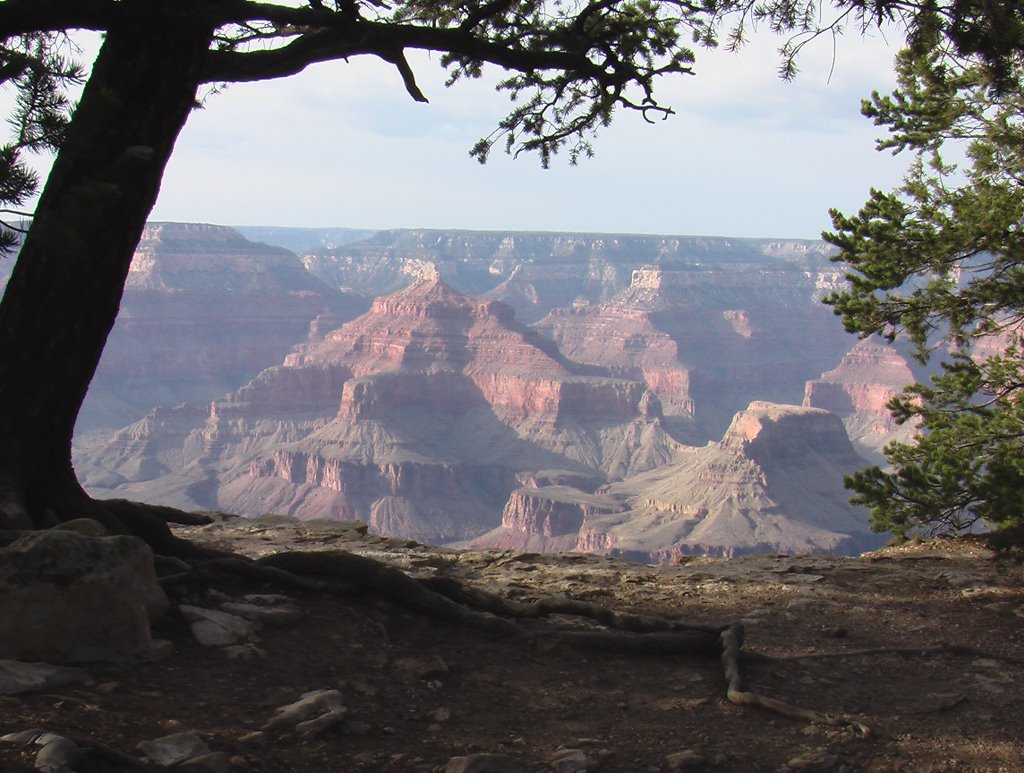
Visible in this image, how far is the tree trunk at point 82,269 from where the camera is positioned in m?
6.74

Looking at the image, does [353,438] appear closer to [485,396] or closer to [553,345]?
[485,396]

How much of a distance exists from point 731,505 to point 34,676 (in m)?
97.1

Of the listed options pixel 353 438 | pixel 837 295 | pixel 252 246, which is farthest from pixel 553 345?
pixel 837 295

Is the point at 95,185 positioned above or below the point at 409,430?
above

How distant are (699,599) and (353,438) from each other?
116 metres

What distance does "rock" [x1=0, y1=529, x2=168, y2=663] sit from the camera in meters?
5.66

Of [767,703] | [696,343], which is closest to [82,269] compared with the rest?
[767,703]

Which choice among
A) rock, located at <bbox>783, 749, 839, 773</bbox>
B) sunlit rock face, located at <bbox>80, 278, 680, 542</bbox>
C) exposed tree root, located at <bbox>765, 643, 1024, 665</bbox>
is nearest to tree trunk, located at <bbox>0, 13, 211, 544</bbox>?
rock, located at <bbox>783, 749, 839, 773</bbox>

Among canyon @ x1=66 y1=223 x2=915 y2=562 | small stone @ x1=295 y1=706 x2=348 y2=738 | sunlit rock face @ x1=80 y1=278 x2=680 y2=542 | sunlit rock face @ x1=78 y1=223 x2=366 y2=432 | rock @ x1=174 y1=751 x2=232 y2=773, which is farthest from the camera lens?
sunlit rock face @ x1=78 y1=223 x2=366 y2=432

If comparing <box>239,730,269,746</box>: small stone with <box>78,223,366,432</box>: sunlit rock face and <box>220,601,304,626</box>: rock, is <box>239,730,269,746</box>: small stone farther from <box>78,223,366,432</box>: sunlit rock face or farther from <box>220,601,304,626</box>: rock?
<box>78,223,366,432</box>: sunlit rock face

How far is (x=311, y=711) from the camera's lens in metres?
5.62

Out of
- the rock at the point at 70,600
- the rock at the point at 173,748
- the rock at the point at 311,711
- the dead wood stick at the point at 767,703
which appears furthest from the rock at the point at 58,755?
the dead wood stick at the point at 767,703

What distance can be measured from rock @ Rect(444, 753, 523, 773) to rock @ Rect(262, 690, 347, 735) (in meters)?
0.70

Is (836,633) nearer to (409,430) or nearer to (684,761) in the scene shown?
(684,761)
